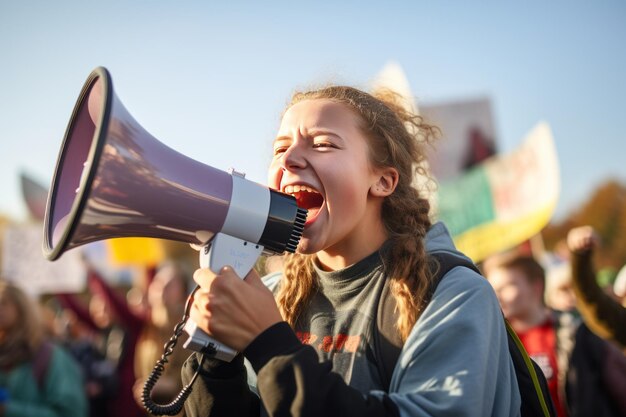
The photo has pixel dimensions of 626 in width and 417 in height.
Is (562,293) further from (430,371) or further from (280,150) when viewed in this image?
(430,371)

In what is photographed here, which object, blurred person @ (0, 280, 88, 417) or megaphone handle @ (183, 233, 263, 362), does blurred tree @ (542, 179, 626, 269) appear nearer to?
blurred person @ (0, 280, 88, 417)

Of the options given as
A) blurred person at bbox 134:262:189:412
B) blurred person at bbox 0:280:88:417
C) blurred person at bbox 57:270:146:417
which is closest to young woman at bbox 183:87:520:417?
blurred person at bbox 0:280:88:417

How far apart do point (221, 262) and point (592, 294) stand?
2647mm

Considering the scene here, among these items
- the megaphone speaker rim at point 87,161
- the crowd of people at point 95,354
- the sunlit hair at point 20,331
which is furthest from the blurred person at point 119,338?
the megaphone speaker rim at point 87,161

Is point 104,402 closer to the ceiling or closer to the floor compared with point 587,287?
closer to the floor

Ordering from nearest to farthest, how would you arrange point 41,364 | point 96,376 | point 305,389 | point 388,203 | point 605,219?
point 305,389 → point 388,203 → point 41,364 → point 96,376 → point 605,219

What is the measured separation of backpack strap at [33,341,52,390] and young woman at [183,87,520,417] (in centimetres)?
247

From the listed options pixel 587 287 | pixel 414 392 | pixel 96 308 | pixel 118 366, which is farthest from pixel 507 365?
pixel 96 308

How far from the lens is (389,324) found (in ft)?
5.10

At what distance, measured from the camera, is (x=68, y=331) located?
880 cm

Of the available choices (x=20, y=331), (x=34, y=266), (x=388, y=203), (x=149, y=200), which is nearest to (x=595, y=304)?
(x=388, y=203)

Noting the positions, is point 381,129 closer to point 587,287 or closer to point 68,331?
point 587,287

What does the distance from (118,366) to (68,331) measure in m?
4.13

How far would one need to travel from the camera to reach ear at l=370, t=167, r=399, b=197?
187 centimetres
